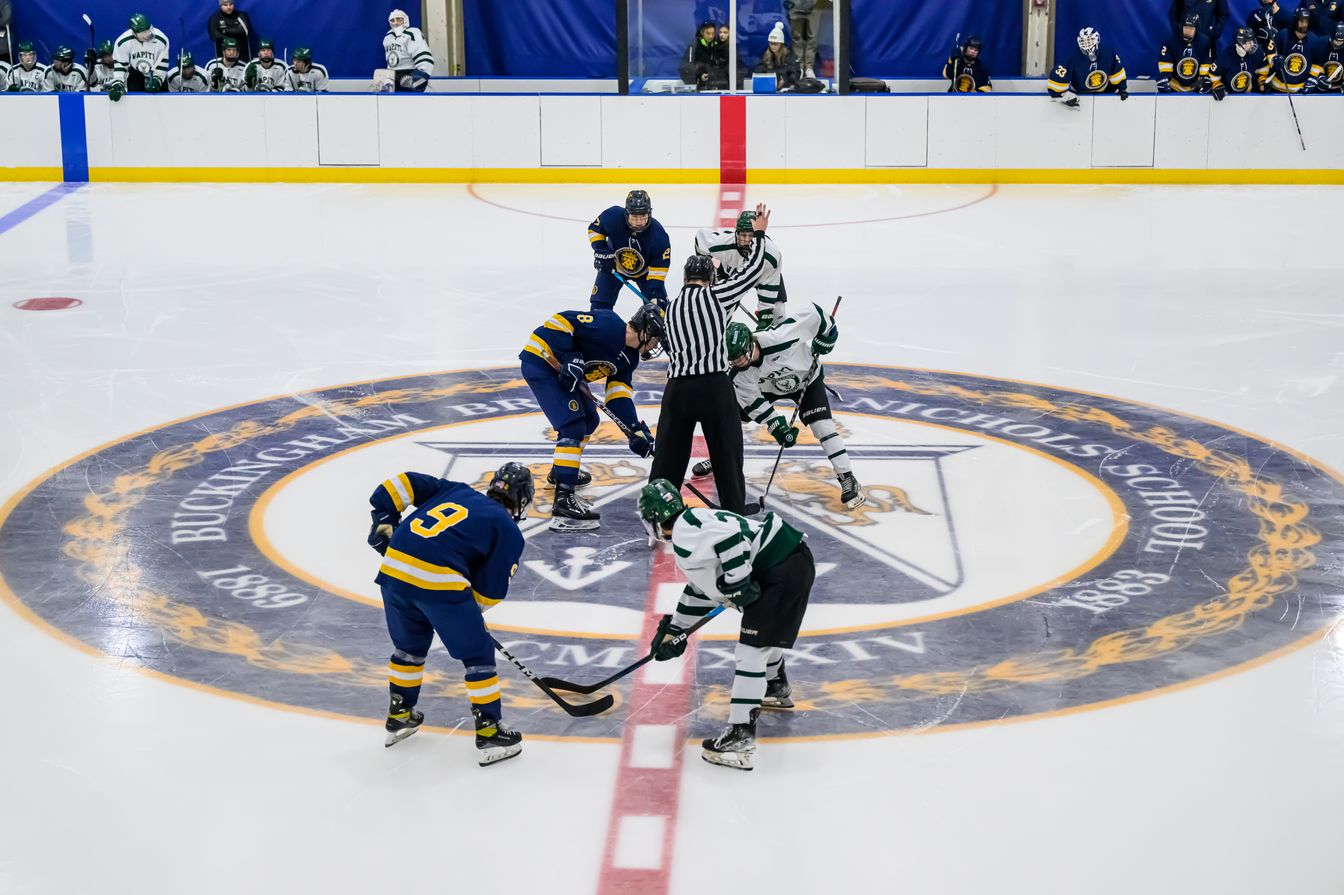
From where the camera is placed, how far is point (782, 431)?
7590 millimetres

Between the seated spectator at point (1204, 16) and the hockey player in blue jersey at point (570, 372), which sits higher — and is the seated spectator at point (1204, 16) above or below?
above

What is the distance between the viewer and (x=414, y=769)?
17.2 ft

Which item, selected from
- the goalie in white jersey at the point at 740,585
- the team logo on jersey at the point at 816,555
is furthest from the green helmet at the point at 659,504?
the team logo on jersey at the point at 816,555

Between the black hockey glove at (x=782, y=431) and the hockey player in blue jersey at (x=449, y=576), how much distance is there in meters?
2.41

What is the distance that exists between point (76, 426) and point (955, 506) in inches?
187

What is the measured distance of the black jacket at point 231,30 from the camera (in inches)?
781

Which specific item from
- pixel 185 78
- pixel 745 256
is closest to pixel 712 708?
pixel 745 256

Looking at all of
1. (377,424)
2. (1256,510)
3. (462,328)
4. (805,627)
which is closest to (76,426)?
(377,424)

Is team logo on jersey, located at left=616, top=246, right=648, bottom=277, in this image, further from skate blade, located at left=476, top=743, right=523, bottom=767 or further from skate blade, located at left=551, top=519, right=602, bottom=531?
skate blade, located at left=476, top=743, right=523, bottom=767

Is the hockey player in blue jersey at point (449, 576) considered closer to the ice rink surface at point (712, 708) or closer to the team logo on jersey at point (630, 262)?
the ice rink surface at point (712, 708)

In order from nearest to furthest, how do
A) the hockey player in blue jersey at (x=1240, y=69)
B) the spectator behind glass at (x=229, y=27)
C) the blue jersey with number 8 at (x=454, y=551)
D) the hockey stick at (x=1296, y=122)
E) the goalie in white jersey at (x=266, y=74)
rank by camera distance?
the blue jersey with number 8 at (x=454, y=551) → the hockey stick at (x=1296, y=122) → the hockey player in blue jersey at (x=1240, y=69) → the goalie in white jersey at (x=266, y=74) → the spectator behind glass at (x=229, y=27)

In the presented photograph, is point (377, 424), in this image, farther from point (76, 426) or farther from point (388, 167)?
point (388, 167)

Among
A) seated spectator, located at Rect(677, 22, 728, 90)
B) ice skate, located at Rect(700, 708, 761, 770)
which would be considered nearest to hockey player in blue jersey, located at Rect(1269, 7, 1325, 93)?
seated spectator, located at Rect(677, 22, 728, 90)

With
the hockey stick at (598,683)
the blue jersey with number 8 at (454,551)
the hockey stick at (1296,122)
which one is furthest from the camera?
the hockey stick at (1296,122)
